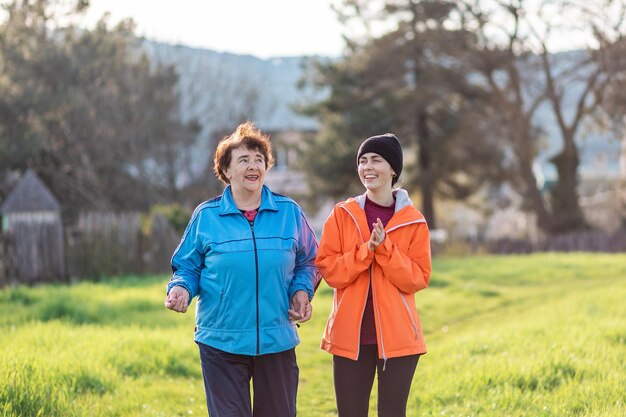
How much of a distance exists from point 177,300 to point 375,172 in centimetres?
126

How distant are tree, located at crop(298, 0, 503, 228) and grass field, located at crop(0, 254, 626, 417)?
18418mm

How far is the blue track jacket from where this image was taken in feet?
13.7

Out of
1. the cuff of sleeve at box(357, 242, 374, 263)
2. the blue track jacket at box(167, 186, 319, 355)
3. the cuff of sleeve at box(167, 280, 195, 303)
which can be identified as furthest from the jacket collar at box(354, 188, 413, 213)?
the cuff of sleeve at box(167, 280, 195, 303)

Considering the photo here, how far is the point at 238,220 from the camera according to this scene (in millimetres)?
4266

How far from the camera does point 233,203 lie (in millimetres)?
4324

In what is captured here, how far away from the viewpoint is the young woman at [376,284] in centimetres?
426

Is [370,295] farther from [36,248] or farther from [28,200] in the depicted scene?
[28,200]

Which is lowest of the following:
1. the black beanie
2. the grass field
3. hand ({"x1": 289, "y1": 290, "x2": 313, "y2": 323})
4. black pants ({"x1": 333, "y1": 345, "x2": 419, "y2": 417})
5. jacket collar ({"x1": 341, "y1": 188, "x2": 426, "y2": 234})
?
the grass field

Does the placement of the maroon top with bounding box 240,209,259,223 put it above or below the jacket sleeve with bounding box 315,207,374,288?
above

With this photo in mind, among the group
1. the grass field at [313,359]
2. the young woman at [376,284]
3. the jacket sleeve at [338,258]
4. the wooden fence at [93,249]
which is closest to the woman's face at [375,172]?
the young woman at [376,284]

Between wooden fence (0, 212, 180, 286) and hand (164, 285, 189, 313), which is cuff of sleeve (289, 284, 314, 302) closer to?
hand (164, 285, 189, 313)

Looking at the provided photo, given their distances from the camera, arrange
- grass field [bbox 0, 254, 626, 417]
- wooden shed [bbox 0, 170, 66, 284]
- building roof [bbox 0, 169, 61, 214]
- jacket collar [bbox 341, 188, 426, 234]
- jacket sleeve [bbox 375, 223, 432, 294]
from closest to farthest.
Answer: jacket sleeve [bbox 375, 223, 432, 294], jacket collar [bbox 341, 188, 426, 234], grass field [bbox 0, 254, 626, 417], wooden shed [bbox 0, 170, 66, 284], building roof [bbox 0, 169, 61, 214]

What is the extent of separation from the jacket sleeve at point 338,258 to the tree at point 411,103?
2458cm

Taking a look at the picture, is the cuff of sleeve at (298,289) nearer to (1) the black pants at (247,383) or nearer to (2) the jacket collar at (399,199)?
(1) the black pants at (247,383)
